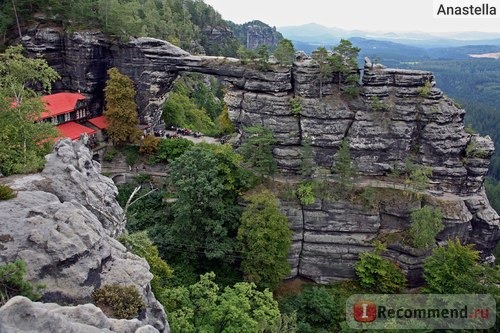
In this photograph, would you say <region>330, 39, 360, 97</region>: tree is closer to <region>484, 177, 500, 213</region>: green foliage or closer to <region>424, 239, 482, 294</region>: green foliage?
<region>424, 239, 482, 294</region>: green foliage

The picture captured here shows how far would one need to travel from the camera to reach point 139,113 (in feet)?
130

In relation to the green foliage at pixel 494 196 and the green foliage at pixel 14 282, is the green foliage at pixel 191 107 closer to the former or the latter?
the green foliage at pixel 14 282

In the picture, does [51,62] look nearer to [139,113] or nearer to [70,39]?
[70,39]

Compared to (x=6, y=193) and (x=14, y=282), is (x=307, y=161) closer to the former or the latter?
(x=6, y=193)

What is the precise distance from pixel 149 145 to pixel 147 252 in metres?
18.5

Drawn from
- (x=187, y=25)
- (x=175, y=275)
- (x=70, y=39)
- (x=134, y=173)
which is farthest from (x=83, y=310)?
(x=187, y=25)

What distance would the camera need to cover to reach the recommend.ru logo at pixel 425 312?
21.7 meters

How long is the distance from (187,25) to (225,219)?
54746 millimetres

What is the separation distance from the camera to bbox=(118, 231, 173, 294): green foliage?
739 inches

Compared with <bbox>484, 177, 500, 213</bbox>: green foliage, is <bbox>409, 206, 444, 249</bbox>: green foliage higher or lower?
Result: higher

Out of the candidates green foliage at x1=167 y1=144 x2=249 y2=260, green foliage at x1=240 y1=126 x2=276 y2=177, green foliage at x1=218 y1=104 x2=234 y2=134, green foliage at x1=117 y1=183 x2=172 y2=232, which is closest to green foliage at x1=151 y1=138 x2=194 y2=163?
green foliage at x1=117 y1=183 x2=172 y2=232

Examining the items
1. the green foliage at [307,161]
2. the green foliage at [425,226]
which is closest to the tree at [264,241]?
the green foliage at [307,161]

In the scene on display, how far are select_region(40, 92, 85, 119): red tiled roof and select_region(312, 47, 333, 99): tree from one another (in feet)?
72.4

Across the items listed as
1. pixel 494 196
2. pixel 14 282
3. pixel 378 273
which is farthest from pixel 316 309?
pixel 494 196
